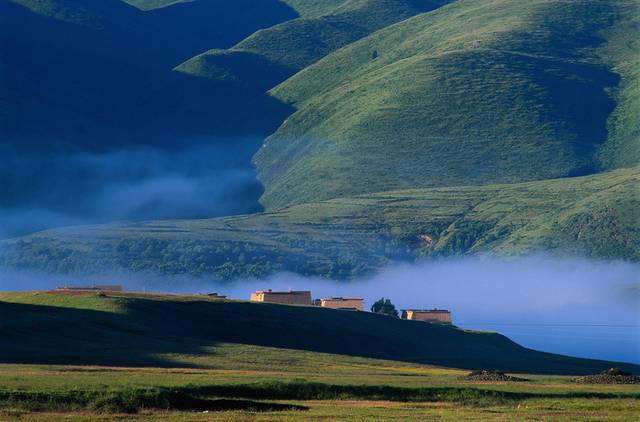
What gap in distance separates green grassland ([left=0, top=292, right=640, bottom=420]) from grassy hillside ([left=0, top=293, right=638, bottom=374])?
0.17 metres

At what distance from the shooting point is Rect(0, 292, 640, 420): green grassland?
67625 mm

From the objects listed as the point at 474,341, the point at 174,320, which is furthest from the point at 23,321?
the point at 474,341

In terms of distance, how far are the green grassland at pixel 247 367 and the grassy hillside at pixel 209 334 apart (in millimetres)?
167

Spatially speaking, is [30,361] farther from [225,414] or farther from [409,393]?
[225,414]

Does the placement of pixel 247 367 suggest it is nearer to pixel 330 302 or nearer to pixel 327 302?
pixel 330 302

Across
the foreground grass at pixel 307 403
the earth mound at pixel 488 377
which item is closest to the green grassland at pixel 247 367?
the foreground grass at pixel 307 403

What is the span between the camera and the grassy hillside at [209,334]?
105m

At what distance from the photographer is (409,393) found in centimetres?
8038

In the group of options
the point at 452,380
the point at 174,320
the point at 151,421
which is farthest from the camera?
the point at 174,320

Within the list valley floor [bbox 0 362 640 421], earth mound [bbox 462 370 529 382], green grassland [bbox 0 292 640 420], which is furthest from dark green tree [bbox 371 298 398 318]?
earth mound [bbox 462 370 529 382]

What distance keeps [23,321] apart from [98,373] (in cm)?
3141

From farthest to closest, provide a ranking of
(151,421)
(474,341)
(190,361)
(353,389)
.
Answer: (474,341) → (190,361) → (353,389) → (151,421)

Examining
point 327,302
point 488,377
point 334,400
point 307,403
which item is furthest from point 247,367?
point 327,302

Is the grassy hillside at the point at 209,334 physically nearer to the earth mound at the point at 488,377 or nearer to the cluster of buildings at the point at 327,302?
the cluster of buildings at the point at 327,302
